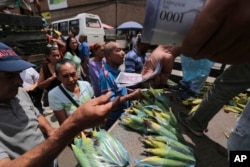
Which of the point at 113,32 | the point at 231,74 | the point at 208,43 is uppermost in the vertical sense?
the point at 208,43

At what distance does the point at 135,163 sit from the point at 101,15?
22.2 meters

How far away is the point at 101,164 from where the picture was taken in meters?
1.75

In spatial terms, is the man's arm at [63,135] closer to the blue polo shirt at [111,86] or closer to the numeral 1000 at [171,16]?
the numeral 1000 at [171,16]

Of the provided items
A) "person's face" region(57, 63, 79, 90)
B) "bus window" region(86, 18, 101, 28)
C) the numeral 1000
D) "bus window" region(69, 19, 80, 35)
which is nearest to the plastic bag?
"person's face" region(57, 63, 79, 90)

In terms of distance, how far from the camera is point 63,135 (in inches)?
57.6

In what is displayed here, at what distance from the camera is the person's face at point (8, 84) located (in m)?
1.81

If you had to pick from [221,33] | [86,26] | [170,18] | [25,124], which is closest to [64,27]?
[86,26]

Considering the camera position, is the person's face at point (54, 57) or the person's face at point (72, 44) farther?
the person's face at point (72, 44)

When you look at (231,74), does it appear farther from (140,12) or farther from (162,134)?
(140,12)

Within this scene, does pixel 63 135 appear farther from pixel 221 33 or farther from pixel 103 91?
pixel 103 91

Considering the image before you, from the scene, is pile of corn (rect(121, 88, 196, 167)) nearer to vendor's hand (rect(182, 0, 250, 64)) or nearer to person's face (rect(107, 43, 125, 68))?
person's face (rect(107, 43, 125, 68))

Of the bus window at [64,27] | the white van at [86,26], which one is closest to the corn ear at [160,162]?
the white van at [86,26]

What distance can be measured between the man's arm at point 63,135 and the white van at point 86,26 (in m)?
12.2

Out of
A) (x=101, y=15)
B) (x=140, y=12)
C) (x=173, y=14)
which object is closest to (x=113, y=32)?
(x=140, y=12)
